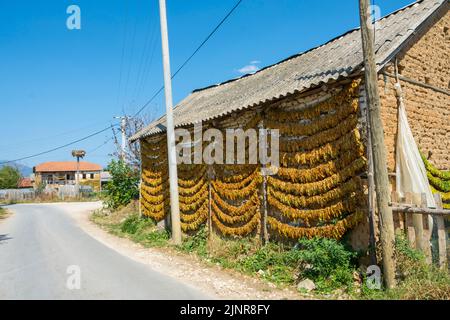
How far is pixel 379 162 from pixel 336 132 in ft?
4.36

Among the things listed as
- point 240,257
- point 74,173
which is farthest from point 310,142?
point 74,173

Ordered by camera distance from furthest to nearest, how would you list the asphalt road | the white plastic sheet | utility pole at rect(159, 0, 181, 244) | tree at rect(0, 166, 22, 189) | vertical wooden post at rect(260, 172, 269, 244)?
tree at rect(0, 166, 22, 189) < utility pole at rect(159, 0, 181, 244) < vertical wooden post at rect(260, 172, 269, 244) < the white plastic sheet < the asphalt road

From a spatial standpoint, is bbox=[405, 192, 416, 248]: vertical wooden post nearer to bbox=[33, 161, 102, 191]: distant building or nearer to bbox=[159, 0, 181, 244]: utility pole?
bbox=[159, 0, 181, 244]: utility pole

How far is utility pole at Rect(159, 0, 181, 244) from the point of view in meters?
9.89

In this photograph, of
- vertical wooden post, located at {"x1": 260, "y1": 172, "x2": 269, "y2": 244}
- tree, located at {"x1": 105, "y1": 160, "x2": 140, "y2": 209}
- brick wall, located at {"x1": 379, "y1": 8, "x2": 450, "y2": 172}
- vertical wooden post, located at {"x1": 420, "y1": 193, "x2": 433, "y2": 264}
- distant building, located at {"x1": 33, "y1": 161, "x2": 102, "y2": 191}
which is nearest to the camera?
vertical wooden post, located at {"x1": 420, "y1": 193, "x2": 433, "y2": 264}

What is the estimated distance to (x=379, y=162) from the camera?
521 cm

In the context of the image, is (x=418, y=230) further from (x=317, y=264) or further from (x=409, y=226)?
(x=317, y=264)

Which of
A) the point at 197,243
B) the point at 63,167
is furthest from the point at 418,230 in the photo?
the point at 63,167

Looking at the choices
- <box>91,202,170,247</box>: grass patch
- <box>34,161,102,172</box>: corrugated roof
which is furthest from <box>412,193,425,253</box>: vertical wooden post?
<box>34,161,102,172</box>: corrugated roof

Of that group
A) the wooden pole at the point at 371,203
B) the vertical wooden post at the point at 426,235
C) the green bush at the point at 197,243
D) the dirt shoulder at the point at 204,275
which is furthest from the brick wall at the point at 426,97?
the green bush at the point at 197,243

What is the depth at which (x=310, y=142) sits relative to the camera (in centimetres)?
684

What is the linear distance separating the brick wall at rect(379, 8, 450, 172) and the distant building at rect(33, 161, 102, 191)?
55.9m

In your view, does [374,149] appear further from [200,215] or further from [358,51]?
[200,215]

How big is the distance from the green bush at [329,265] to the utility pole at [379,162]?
695mm
